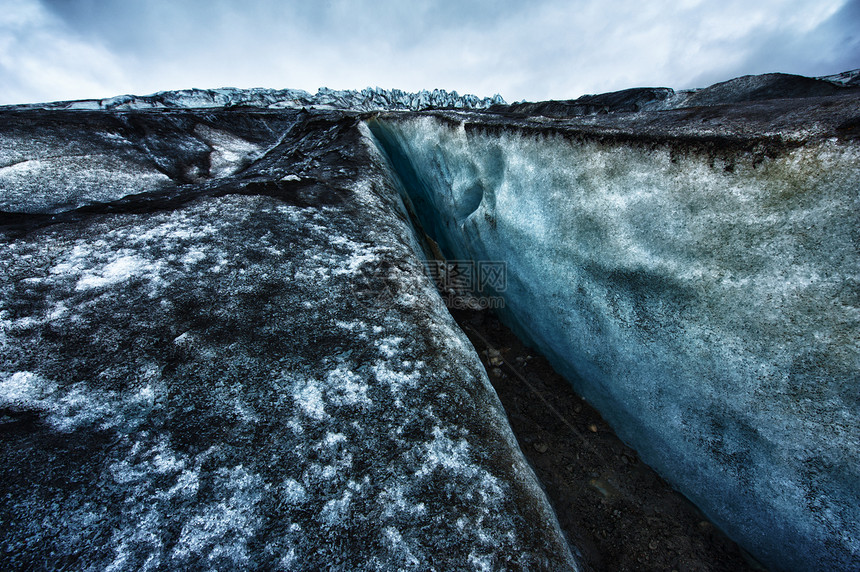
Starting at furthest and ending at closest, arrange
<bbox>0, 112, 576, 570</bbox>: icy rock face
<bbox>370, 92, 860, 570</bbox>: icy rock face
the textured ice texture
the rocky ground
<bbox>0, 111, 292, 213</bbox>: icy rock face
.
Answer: the textured ice texture
<bbox>0, 111, 292, 213</bbox>: icy rock face
the rocky ground
<bbox>370, 92, 860, 570</bbox>: icy rock face
<bbox>0, 112, 576, 570</bbox>: icy rock face

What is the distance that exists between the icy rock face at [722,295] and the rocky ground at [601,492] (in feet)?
0.35

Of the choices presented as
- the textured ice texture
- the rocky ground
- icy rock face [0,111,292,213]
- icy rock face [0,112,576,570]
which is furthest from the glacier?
the textured ice texture

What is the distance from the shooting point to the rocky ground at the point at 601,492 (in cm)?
178

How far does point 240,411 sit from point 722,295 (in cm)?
220

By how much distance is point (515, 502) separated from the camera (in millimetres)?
1158

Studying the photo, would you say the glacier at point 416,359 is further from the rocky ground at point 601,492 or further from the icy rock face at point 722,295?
the rocky ground at point 601,492

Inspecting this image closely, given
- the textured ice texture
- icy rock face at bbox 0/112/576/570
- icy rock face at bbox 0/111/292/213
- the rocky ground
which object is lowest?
the rocky ground

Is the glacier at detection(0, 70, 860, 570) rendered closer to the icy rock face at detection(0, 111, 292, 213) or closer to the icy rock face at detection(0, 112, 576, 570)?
the icy rock face at detection(0, 112, 576, 570)

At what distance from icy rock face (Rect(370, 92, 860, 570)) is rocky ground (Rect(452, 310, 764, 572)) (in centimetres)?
11

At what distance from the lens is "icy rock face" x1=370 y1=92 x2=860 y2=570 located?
51.6 inches

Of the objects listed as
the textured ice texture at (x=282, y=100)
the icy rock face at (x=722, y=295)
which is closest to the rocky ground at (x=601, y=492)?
the icy rock face at (x=722, y=295)

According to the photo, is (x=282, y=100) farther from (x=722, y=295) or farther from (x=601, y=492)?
(x=601, y=492)

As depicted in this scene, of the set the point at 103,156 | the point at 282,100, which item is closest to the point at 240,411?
the point at 103,156

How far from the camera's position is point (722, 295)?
1.58 metres
